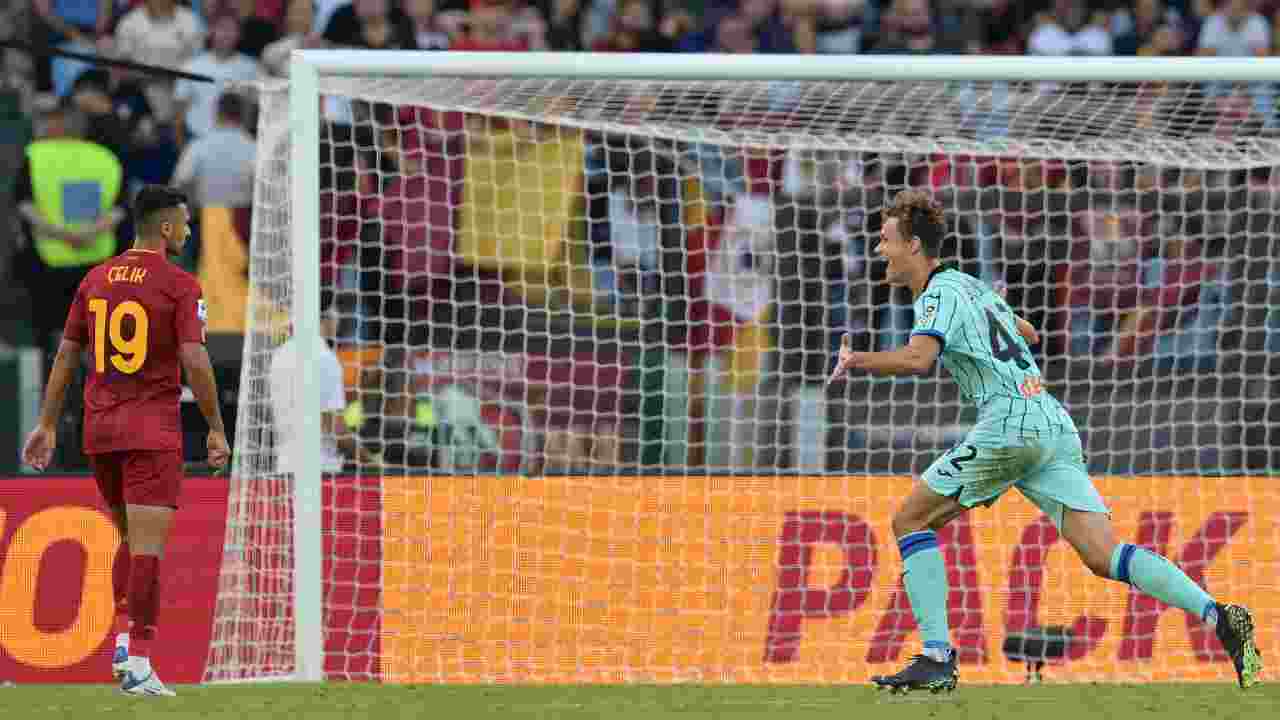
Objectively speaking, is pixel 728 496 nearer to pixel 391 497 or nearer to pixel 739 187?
pixel 391 497

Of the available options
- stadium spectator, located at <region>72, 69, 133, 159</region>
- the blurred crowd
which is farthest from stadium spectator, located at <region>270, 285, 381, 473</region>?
stadium spectator, located at <region>72, 69, 133, 159</region>

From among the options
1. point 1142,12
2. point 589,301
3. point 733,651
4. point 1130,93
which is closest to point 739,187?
point 589,301

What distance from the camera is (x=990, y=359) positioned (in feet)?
24.4

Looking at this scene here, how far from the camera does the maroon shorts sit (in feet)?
25.6

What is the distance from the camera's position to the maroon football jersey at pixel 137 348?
25.5ft

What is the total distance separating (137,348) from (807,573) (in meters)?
3.56

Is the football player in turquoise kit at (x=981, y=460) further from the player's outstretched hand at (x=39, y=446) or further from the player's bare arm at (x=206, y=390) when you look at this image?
the player's outstretched hand at (x=39, y=446)

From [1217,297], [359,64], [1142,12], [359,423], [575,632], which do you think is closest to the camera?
[359,64]

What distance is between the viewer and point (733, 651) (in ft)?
31.6

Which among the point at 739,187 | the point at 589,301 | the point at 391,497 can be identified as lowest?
the point at 391,497

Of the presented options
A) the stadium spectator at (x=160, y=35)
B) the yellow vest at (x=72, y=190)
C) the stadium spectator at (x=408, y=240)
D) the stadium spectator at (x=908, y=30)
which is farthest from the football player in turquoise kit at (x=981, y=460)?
the stadium spectator at (x=160, y=35)

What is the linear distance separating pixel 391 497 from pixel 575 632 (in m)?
1.10

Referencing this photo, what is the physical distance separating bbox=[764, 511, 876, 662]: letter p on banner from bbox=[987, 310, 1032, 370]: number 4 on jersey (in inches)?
94.8

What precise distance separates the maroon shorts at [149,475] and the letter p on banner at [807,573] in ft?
10.3
